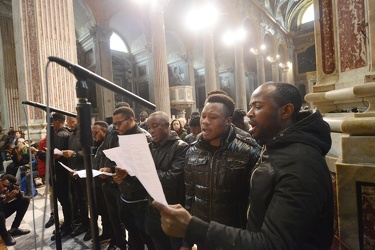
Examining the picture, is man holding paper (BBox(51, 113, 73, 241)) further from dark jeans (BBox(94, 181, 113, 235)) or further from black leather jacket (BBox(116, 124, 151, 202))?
black leather jacket (BBox(116, 124, 151, 202))

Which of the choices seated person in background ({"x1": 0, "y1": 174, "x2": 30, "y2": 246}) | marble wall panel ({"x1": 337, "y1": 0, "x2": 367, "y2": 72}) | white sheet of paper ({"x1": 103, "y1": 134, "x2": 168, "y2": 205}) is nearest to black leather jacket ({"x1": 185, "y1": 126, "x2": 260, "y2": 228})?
white sheet of paper ({"x1": 103, "y1": 134, "x2": 168, "y2": 205})

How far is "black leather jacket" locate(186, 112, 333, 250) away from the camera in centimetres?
84

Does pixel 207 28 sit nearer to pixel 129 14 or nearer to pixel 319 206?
Answer: pixel 129 14

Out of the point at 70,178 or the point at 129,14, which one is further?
the point at 129,14

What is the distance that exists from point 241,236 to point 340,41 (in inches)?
80.6

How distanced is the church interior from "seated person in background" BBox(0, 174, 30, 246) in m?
1.15

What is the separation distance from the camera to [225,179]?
162 centimetres

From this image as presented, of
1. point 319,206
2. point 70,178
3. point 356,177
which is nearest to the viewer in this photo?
point 319,206

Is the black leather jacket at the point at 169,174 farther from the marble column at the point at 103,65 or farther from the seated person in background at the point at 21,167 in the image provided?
the marble column at the point at 103,65

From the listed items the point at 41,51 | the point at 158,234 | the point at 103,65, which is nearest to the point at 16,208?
the point at 158,234

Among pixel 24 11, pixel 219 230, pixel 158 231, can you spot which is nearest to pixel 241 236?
pixel 219 230

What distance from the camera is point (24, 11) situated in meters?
5.78

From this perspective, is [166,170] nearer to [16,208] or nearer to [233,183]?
[233,183]

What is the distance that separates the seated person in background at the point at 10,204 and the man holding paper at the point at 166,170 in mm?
2648
